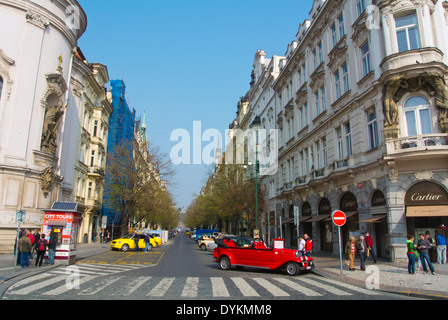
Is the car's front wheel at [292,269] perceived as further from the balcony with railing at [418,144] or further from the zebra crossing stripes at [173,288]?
the balcony with railing at [418,144]

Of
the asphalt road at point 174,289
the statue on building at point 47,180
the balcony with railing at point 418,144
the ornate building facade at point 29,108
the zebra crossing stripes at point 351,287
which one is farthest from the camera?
the statue on building at point 47,180

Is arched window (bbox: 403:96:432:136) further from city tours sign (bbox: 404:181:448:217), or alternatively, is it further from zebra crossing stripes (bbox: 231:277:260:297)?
zebra crossing stripes (bbox: 231:277:260:297)

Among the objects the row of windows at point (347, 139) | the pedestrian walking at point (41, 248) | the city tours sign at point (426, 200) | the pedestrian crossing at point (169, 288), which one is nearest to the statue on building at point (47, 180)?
the pedestrian walking at point (41, 248)

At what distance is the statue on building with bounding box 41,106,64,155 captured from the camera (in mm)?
27188

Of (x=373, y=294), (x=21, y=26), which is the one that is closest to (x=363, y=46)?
(x=373, y=294)

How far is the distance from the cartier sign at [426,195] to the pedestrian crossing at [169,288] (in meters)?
7.79

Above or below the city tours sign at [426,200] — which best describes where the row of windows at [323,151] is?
above

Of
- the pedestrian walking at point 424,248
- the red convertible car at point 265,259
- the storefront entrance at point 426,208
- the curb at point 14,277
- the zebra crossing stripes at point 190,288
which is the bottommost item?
the zebra crossing stripes at point 190,288

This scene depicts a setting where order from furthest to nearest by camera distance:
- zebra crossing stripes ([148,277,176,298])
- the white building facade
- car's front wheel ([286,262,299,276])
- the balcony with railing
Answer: the white building facade < the balcony with railing < car's front wheel ([286,262,299,276]) < zebra crossing stripes ([148,277,176,298])

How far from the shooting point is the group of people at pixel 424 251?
45.3 feet

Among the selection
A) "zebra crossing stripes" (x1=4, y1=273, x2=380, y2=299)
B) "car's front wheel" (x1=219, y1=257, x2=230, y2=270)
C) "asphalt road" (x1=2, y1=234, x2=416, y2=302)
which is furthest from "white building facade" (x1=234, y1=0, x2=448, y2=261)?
"car's front wheel" (x1=219, y1=257, x2=230, y2=270)

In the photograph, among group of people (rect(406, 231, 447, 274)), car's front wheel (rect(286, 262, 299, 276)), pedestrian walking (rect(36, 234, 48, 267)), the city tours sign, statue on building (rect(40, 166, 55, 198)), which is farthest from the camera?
statue on building (rect(40, 166, 55, 198))
